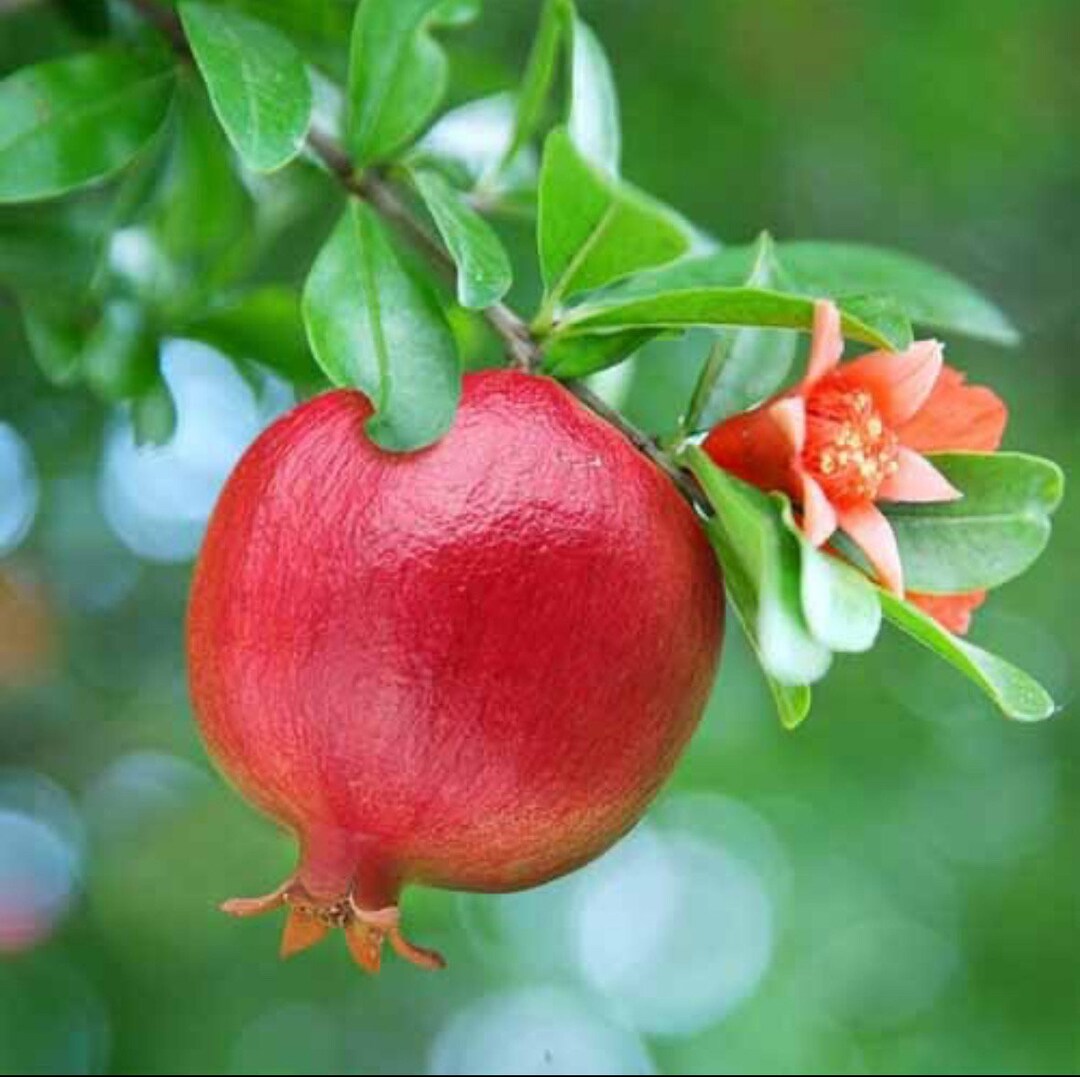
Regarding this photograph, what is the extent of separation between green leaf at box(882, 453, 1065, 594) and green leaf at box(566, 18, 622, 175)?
0.88ft

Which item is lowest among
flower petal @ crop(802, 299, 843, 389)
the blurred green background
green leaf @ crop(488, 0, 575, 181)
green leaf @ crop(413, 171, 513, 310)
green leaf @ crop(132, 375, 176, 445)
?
the blurred green background

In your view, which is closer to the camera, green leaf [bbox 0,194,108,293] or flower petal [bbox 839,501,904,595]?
flower petal [bbox 839,501,904,595]

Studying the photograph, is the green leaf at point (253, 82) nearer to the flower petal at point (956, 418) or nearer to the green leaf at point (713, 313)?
the green leaf at point (713, 313)

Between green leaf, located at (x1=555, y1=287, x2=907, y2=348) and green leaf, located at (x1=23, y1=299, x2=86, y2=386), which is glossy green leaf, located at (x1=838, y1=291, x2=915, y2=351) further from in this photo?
green leaf, located at (x1=23, y1=299, x2=86, y2=386)

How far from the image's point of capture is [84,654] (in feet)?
6.92

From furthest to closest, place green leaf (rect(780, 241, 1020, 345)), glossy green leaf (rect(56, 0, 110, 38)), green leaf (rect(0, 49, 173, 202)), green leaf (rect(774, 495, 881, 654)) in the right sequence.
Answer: glossy green leaf (rect(56, 0, 110, 38)) < green leaf (rect(780, 241, 1020, 345)) < green leaf (rect(0, 49, 173, 202)) < green leaf (rect(774, 495, 881, 654))

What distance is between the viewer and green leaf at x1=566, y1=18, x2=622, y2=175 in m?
0.89

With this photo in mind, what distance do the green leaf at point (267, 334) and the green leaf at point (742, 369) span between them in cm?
32

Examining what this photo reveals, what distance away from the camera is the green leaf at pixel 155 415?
1006 millimetres

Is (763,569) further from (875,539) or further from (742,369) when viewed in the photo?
(742,369)

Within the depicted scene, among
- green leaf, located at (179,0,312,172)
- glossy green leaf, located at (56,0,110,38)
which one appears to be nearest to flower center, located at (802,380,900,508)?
green leaf, located at (179,0,312,172)

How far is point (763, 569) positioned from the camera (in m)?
0.61

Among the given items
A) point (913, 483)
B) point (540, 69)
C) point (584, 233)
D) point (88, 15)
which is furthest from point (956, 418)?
point (88, 15)

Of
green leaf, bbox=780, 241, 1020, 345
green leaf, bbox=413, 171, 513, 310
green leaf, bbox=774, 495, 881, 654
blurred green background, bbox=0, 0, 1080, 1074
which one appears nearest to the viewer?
green leaf, bbox=774, 495, 881, 654
